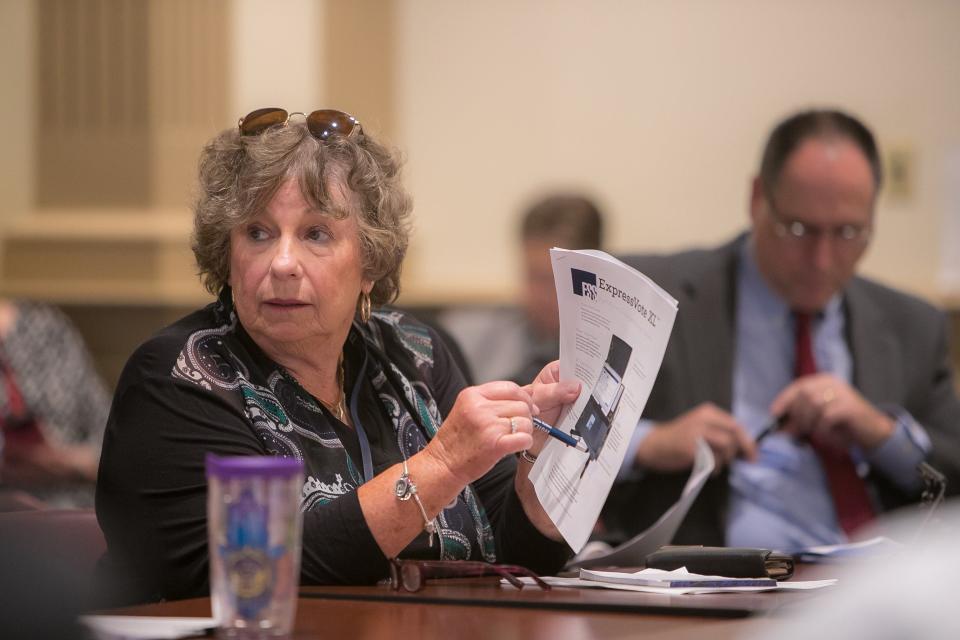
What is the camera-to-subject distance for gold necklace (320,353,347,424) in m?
2.14

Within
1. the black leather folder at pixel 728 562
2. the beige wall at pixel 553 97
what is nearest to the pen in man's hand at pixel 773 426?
the black leather folder at pixel 728 562

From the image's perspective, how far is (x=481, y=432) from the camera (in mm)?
1767

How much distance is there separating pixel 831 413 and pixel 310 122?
1.60 m

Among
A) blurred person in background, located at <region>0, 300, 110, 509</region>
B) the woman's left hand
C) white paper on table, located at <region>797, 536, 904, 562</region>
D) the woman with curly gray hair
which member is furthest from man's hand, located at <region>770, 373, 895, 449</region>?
blurred person in background, located at <region>0, 300, 110, 509</region>

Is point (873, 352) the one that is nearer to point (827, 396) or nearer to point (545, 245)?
point (827, 396)

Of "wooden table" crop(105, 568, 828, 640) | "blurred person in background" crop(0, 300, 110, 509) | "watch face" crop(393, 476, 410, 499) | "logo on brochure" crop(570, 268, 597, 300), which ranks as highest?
"logo on brochure" crop(570, 268, 597, 300)

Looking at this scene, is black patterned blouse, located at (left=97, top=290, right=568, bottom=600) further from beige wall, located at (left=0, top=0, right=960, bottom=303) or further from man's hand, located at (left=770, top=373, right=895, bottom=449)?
beige wall, located at (left=0, top=0, right=960, bottom=303)

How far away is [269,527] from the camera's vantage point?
4.33ft

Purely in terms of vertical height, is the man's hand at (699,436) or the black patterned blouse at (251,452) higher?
the black patterned blouse at (251,452)

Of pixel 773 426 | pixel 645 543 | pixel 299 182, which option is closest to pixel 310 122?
pixel 299 182

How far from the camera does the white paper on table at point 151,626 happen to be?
132cm

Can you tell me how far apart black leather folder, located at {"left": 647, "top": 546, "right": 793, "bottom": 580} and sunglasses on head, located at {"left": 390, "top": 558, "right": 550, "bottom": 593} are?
23cm

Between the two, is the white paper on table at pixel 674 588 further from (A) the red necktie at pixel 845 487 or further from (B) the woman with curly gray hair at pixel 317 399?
(A) the red necktie at pixel 845 487

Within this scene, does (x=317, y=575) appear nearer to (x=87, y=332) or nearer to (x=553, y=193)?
(x=553, y=193)
